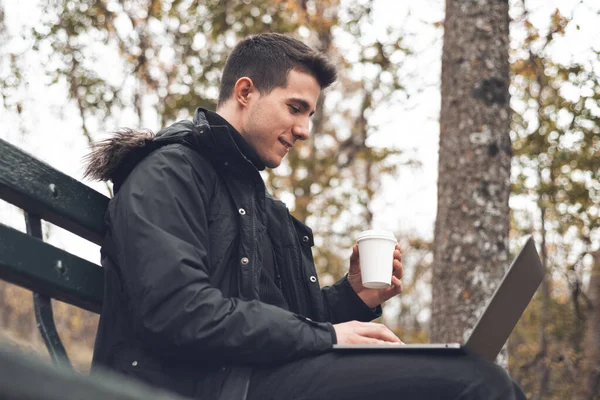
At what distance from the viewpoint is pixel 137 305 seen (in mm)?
2111

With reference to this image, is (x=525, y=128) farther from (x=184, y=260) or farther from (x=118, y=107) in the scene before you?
(x=184, y=260)

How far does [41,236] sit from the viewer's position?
2115 millimetres

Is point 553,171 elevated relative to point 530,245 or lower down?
elevated

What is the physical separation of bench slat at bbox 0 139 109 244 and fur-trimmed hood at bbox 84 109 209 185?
105 mm

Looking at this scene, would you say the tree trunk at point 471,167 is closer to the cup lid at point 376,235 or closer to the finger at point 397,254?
the finger at point 397,254

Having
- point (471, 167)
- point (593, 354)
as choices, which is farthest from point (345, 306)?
point (593, 354)

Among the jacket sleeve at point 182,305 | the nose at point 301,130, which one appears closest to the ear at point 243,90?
the nose at point 301,130

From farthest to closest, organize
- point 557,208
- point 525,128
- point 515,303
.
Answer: point 557,208 < point 525,128 < point 515,303

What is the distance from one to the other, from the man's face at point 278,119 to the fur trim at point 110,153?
0.62m

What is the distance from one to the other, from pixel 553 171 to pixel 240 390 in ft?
19.7

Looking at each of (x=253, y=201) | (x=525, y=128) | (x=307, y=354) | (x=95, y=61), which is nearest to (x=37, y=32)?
(x=95, y=61)

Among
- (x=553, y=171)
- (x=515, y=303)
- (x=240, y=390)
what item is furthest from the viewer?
(x=553, y=171)

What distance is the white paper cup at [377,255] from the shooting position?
2.74 m

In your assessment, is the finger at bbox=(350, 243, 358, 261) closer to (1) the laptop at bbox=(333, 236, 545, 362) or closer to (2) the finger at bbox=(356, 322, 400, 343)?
(2) the finger at bbox=(356, 322, 400, 343)
